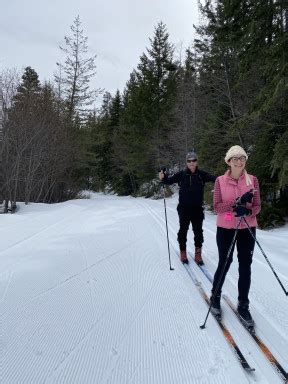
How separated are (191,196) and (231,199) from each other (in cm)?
231

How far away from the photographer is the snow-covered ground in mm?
2986

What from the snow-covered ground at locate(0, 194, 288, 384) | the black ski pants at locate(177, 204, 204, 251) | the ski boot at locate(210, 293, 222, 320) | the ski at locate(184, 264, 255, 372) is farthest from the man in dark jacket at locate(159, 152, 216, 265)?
the ski boot at locate(210, 293, 222, 320)

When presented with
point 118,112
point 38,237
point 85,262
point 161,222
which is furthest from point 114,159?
point 85,262

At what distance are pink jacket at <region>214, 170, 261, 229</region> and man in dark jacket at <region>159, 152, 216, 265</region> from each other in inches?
85.9

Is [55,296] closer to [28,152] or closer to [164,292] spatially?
[164,292]

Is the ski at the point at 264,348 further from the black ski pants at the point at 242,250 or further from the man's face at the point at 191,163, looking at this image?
the man's face at the point at 191,163

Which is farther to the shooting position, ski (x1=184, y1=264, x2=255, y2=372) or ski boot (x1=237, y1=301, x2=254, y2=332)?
ski boot (x1=237, y1=301, x2=254, y2=332)

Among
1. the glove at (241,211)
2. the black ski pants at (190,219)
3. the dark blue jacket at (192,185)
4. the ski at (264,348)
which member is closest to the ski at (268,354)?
the ski at (264,348)

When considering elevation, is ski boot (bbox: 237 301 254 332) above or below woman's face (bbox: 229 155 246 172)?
below

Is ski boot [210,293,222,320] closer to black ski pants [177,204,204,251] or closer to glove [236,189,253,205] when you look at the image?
glove [236,189,253,205]

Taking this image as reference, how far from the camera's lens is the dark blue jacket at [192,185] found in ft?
20.5

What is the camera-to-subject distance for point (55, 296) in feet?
15.4

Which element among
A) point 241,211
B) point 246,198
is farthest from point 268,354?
point 246,198

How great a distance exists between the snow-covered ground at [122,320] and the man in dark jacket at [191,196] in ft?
1.72
